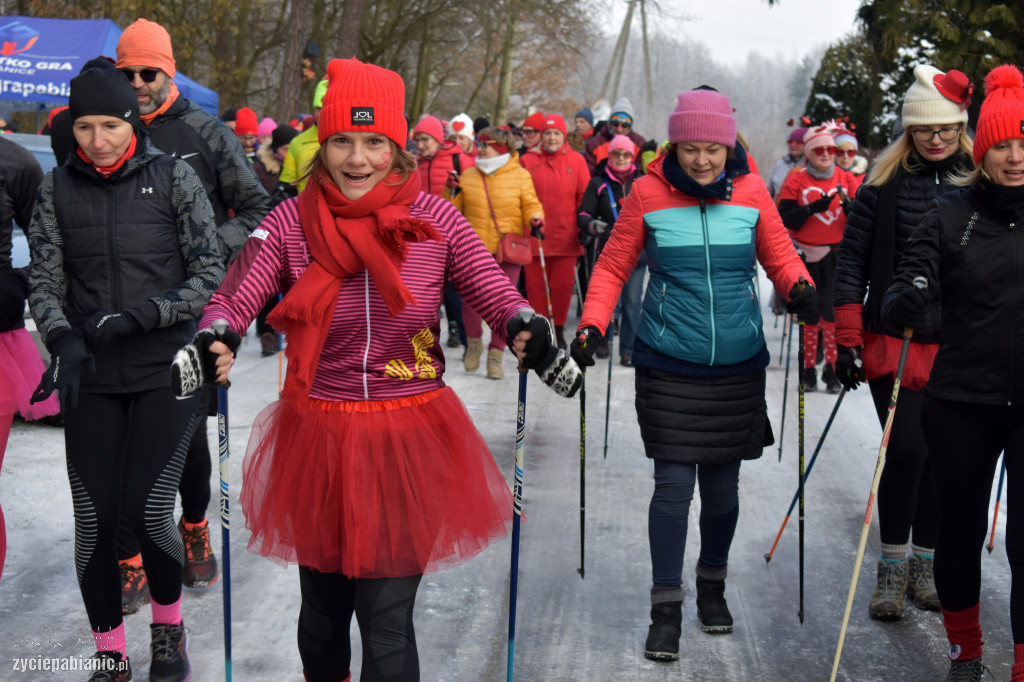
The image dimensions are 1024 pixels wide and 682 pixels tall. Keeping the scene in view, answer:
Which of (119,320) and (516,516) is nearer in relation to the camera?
(516,516)

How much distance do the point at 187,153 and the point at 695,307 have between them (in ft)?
7.35

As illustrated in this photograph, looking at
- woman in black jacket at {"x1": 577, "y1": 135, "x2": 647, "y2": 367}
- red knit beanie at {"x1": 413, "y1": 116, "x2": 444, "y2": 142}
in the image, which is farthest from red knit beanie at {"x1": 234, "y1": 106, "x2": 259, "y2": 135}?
woman in black jacket at {"x1": 577, "y1": 135, "x2": 647, "y2": 367}

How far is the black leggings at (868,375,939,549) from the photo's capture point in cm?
476

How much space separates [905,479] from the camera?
4832mm

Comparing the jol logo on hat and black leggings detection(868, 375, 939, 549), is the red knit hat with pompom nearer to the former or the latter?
black leggings detection(868, 375, 939, 549)

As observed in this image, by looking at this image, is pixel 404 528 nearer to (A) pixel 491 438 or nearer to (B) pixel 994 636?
(B) pixel 994 636

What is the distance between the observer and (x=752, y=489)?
669 centimetres

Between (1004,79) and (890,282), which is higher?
(1004,79)

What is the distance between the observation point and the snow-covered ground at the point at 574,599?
171 inches

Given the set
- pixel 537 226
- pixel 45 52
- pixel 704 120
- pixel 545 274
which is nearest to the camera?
pixel 704 120

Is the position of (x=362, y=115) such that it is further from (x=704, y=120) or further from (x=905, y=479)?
(x=905, y=479)

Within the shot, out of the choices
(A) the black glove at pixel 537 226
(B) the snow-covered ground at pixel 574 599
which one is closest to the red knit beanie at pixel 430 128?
(A) the black glove at pixel 537 226

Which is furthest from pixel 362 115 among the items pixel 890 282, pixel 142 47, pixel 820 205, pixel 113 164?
pixel 820 205

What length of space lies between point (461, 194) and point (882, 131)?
1654cm
